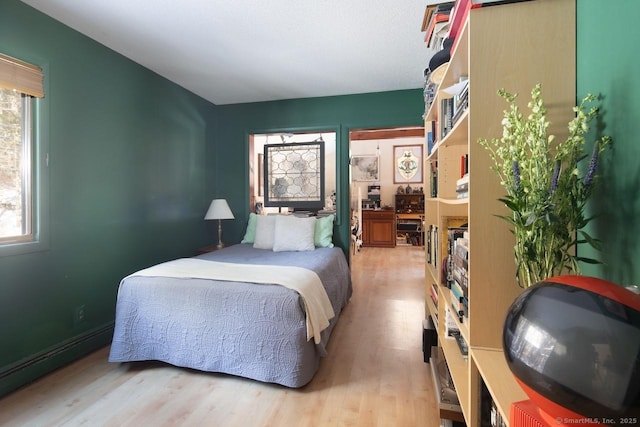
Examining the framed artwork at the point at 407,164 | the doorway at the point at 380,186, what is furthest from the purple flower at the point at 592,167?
the framed artwork at the point at 407,164

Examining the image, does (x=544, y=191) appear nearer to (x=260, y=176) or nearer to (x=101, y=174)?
(x=101, y=174)

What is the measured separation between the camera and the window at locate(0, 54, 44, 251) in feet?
6.11

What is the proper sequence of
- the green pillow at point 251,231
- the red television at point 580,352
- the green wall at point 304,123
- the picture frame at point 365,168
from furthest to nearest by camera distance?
1. the picture frame at point 365,168
2. the green pillow at point 251,231
3. the green wall at point 304,123
4. the red television at point 580,352

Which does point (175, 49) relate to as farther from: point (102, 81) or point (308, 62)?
point (308, 62)

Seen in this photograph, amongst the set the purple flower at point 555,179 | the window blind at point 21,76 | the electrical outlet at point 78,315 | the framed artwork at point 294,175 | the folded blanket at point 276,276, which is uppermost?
the window blind at point 21,76

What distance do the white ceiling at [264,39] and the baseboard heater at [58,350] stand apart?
2.30 meters

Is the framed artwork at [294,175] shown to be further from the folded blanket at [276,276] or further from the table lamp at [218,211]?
the folded blanket at [276,276]

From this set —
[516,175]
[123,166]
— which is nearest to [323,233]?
[123,166]

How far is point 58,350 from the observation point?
2105 mm

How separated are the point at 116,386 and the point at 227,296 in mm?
893

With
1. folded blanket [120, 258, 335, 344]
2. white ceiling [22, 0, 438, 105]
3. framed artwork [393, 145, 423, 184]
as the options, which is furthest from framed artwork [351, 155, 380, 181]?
folded blanket [120, 258, 335, 344]

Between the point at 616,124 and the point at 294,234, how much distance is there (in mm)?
2668

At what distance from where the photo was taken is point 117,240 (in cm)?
260

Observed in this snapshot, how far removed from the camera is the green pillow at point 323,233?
11.0 ft
